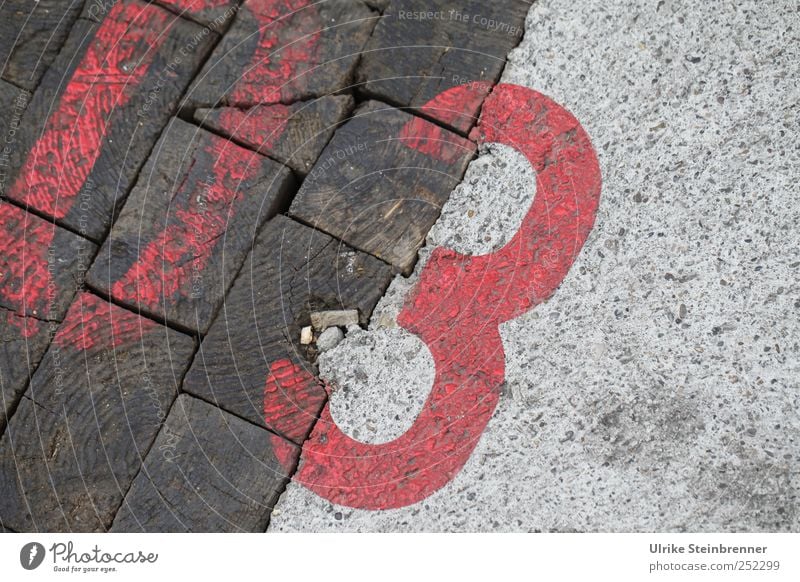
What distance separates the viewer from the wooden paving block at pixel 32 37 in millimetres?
2133

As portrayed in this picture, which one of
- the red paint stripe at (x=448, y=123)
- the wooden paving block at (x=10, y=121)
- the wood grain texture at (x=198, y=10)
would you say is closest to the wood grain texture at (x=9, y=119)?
the wooden paving block at (x=10, y=121)

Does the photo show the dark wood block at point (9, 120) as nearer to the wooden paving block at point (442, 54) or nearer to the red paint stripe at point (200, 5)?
the red paint stripe at point (200, 5)

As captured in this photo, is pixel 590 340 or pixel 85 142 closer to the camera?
pixel 590 340

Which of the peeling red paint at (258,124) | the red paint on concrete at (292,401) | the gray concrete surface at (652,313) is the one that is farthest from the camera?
the peeling red paint at (258,124)

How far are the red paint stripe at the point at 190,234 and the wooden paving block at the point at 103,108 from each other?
0.16 metres

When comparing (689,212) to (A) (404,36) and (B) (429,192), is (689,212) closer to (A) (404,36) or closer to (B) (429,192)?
(B) (429,192)

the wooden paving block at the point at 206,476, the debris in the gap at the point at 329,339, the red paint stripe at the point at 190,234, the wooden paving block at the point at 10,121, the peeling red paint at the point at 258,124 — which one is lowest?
the wooden paving block at the point at 206,476

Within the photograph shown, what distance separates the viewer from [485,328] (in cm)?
197

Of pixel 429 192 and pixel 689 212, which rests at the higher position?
pixel 429 192

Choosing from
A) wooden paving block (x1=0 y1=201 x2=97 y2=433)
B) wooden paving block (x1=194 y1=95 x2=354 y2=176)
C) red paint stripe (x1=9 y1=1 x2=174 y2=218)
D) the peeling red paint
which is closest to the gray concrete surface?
wooden paving block (x1=194 y1=95 x2=354 y2=176)

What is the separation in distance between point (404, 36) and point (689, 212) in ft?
3.06
